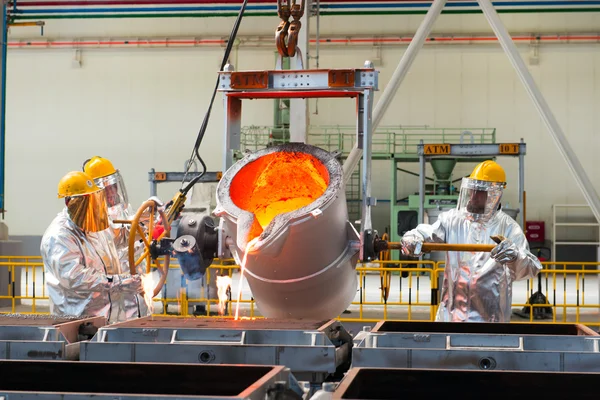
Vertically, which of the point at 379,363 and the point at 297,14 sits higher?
the point at 297,14

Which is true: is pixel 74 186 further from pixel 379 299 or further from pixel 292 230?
pixel 379 299

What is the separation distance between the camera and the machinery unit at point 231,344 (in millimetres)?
2879

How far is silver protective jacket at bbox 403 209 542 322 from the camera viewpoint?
17.9ft

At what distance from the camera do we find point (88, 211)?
534cm

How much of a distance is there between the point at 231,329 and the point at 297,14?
77.3 inches

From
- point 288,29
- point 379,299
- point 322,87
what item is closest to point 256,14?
point 379,299

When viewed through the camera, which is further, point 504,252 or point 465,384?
point 504,252

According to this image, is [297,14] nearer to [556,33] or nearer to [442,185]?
[442,185]

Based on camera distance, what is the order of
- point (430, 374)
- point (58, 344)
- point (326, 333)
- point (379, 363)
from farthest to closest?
1. point (326, 333)
2. point (58, 344)
3. point (379, 363)
4. point (430, 374)

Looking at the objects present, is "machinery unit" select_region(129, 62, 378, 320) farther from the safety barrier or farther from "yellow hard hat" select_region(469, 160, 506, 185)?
the safety barrier

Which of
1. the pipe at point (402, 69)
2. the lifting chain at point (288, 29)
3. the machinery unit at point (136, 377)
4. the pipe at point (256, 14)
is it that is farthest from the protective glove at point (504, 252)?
the pipe at point (256, 14)

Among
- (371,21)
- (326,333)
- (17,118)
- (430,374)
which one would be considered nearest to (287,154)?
(326,333)

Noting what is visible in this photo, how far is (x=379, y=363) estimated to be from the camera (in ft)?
9.14

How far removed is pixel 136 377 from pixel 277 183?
223 cm
